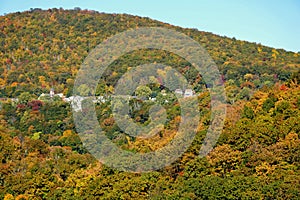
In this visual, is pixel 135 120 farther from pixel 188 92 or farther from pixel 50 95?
pixel 50 95

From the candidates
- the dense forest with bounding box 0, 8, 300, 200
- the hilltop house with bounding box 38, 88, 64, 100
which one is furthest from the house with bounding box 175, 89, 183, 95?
the hilltop house with bounding box 38, 88, 64, 100

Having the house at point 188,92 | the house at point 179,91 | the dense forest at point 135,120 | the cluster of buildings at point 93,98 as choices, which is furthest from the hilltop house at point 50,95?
the house at point 188,92

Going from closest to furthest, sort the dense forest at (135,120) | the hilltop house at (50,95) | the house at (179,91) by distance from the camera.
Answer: the dense forest at (135,120) < the house at (179,91) < the hilltop house at (50,95)

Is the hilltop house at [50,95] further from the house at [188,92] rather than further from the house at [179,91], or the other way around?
the house at [188,92]

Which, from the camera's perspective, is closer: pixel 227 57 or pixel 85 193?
pixel 85 193

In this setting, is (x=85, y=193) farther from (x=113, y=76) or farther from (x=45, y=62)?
(x=45, y=62)

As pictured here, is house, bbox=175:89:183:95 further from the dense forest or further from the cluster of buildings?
the dense forest

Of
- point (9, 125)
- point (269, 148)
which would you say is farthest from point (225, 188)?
point (9, 125)

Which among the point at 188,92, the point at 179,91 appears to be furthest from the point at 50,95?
the point at 188,92
